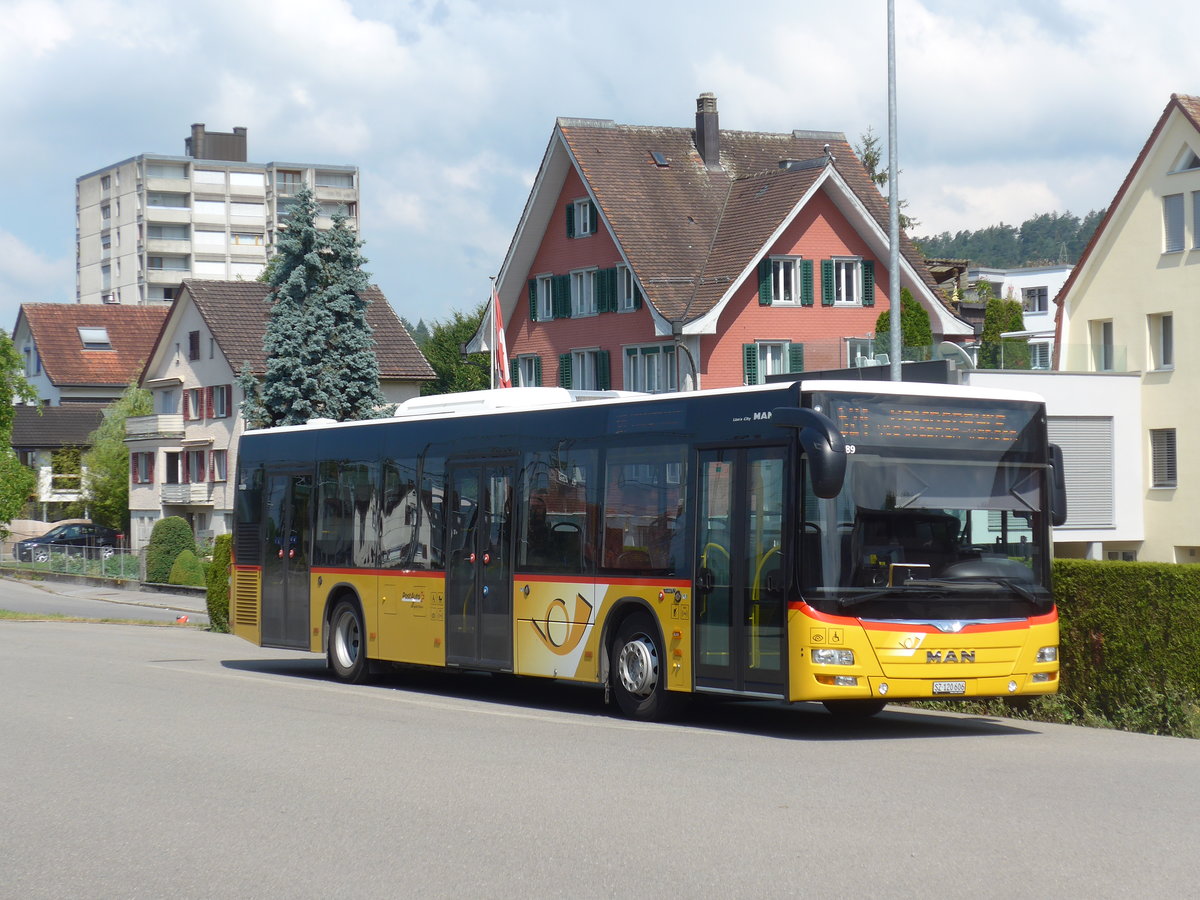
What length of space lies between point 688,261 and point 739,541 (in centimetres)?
3709

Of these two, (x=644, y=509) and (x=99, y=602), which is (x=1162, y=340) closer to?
(x=99, y=602)

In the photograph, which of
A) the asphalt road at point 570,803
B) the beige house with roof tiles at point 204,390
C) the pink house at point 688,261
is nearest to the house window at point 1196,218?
the pink house at point 688,261

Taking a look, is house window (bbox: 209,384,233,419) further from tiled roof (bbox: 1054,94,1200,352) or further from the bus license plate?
the bus license plate

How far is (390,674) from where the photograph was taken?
72.7ft

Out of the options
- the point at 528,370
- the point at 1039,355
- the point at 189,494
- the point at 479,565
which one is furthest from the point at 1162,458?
the point at 189,494

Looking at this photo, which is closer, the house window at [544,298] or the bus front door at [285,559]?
the bus front door at [285,559]

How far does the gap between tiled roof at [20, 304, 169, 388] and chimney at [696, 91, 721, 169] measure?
58334mm

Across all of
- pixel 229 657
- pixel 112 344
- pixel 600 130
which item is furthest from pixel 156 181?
pixel 229 657

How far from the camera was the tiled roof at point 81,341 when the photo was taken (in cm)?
10575

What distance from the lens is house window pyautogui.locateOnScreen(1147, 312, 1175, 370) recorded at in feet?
163

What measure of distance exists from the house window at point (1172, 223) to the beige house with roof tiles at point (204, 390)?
31791mm

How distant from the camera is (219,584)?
106 ft

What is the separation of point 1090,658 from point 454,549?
6672 mm

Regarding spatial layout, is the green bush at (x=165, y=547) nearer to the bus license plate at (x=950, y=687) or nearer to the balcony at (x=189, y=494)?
the balcony at (x=189, y=494)
